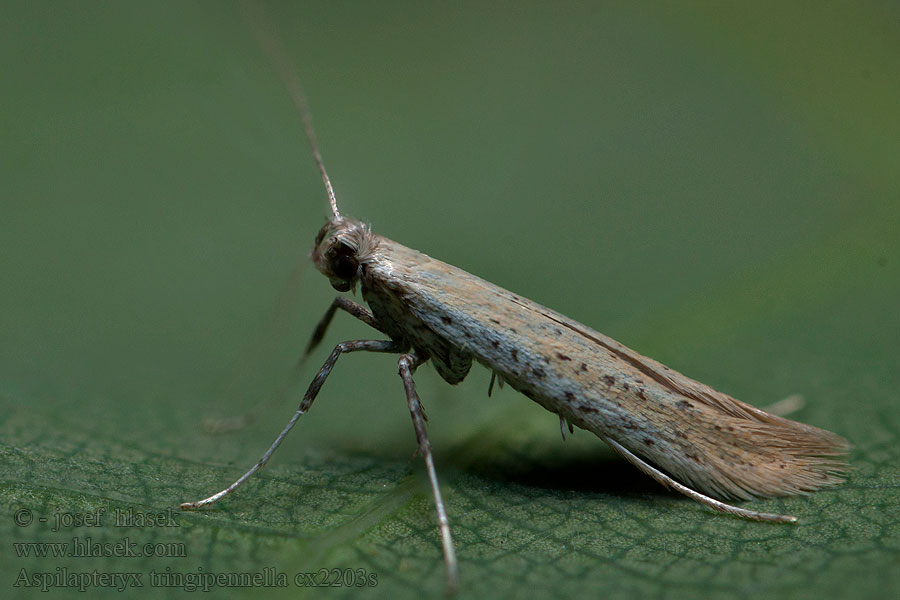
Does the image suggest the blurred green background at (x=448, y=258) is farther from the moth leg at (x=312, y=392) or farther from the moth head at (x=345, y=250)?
the moth head at (x=345, y=250)

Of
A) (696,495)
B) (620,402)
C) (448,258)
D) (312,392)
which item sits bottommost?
(312,392)

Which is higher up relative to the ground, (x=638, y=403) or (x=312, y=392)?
(x=638, y=403)

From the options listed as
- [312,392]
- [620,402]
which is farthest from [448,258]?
[620,402]

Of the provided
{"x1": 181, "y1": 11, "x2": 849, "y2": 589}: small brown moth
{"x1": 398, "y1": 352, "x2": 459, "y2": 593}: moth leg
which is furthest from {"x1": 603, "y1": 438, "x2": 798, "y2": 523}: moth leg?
{"x1": 398, "y1": 352, "x2": 459, "y2": 593}: moth leg

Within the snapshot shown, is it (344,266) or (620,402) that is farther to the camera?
(344,266)

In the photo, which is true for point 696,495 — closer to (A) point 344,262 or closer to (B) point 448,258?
(A) point 344,262

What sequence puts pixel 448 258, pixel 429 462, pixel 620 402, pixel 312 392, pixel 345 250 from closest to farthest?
pixel 429 462 < pixel 620 402 < pixel 312 392 < pixel 345 250 < pixel 448 258

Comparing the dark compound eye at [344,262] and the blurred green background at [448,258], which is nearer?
the blurred green background at [448,258]

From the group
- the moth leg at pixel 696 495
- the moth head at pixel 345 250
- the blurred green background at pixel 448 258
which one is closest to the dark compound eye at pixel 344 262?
the moth head at pixel 345 250
